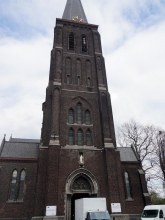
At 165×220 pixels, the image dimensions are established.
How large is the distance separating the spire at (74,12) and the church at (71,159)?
30.8 ft

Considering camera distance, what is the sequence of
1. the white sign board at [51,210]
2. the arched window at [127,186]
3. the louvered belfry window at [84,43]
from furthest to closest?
the louvered belfry window at [84,43], the arched window at [127,186], the white sign board at [51,210]

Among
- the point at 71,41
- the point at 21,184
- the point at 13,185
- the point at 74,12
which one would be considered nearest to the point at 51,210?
the point at 21,184

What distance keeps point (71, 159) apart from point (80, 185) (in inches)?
104

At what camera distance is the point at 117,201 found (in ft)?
60.7

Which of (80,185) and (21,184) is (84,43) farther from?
(21,184)

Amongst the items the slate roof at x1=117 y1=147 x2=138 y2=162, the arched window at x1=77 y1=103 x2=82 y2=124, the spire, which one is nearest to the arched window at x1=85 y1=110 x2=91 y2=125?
the arched window at x1=77 y1=103 x2=82 y2=124

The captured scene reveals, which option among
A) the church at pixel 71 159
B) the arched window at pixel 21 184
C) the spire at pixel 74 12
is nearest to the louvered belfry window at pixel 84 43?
the church at pixel 71 159

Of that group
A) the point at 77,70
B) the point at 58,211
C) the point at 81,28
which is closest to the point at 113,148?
the point at 58,211

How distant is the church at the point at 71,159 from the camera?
730 inches

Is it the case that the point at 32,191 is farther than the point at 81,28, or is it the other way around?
the point at 81,28

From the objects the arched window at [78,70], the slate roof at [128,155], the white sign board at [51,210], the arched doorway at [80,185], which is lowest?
the white sign board at [51,210]

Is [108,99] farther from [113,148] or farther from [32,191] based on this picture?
[32,191]

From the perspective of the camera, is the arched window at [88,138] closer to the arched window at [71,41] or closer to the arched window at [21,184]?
the arched window at [21,184]

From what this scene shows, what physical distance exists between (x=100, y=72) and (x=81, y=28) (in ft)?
31.1
